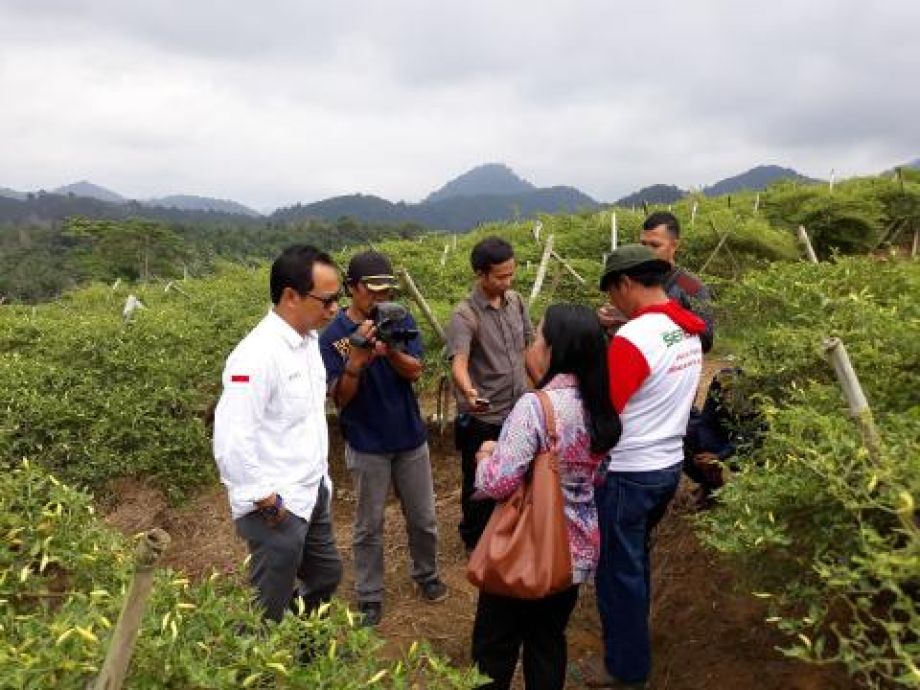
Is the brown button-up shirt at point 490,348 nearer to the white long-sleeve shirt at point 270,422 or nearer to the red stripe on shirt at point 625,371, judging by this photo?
the white long-sleeve shirt at point 270,422

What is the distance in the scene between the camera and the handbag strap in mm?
2322

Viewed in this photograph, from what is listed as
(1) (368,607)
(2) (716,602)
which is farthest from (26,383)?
(2) (716,602)

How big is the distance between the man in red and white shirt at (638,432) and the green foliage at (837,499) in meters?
0.34

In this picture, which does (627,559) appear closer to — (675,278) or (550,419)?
(550,419)

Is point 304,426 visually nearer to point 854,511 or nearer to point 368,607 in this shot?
point 368,607

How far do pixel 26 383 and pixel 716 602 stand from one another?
15.8 feet

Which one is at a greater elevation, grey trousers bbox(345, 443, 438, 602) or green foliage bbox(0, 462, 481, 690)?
green foliage bbox(0, 462, 481, 690)

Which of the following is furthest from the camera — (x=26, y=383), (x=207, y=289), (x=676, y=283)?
(x=207, y=289)

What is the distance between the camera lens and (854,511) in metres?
1.72

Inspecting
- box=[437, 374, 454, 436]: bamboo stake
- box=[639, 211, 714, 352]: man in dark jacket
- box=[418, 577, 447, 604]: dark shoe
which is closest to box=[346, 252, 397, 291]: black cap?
box=[639, 211, 714, 352]: man in dark jacket

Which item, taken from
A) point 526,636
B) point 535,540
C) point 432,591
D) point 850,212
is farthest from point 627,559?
point 850,212

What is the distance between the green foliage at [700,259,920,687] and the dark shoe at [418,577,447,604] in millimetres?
1847

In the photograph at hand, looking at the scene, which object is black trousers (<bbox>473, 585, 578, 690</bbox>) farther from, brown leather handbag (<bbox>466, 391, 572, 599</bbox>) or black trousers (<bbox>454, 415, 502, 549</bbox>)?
black trousers (<bbox>454, 415, 502, 549</bbox>)

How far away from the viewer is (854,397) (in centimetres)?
186
